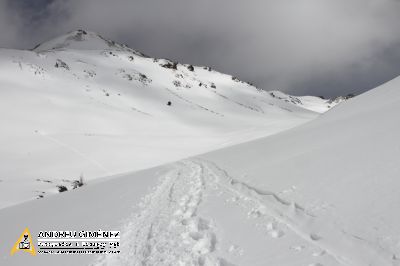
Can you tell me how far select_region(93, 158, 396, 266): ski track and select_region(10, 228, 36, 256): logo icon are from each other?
8.29ft

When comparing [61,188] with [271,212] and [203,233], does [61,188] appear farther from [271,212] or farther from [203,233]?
[271,212]

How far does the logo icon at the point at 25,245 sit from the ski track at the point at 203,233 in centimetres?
253

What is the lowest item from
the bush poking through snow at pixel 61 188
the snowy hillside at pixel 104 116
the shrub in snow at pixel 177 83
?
the bush poking through snow at pixel 61 188

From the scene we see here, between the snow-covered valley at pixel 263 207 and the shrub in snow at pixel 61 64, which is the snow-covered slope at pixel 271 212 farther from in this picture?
the shrub in snow at pixel 61 64

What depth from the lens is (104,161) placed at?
45.1 m

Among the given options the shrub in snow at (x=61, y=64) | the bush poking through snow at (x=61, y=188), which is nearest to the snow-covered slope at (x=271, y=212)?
the bush poking through snow at (x=61, y=188)

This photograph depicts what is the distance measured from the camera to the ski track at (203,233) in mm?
5605

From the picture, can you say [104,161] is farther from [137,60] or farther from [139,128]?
[137,60]

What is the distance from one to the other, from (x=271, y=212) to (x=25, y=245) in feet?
22.2

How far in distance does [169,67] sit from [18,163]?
5918 inches

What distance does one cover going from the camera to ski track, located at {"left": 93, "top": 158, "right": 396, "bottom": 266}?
18.4 feet

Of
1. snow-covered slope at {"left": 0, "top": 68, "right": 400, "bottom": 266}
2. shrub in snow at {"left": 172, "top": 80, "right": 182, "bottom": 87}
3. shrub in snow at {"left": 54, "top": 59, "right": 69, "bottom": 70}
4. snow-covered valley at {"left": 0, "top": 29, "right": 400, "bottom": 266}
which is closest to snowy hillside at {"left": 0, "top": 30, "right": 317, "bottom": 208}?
shrub in snow at {"left": 172, "top": 80, "right": 182, "bottom": 87}

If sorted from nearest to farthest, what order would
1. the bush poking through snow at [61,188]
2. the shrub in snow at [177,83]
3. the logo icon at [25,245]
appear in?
the logo icon at [25,245] < the bush poking through snow at [61,188] < the shrub in snow at [177,83]

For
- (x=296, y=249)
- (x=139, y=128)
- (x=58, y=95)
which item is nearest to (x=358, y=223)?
(x=296, y=249)
